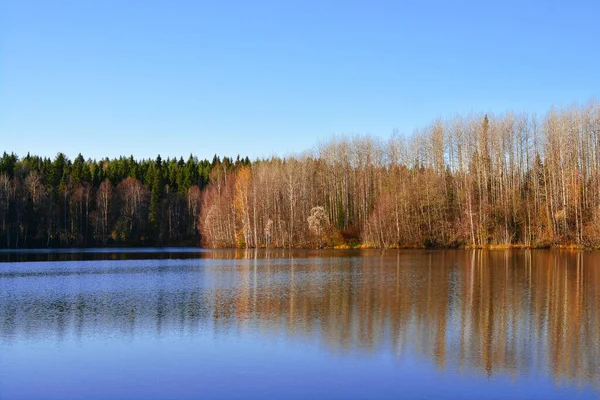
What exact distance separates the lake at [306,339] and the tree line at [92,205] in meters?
71.9

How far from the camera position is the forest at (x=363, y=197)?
7006 centimetres

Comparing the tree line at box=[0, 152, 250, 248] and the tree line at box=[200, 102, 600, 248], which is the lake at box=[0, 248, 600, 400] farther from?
the tree line at box=[0, 152, 250, 248]

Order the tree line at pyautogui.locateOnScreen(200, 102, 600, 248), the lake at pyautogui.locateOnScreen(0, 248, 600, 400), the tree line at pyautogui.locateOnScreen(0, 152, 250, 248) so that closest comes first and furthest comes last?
Answer: the lake at pyautogui.locateOnScreen(0, 248, 600, 400) < the tree line at pyautogui.locateOnScreen(200, 102, 600, 248) < the tree line at pyautogui.locateOnScreen(0, 152, 250, 248)

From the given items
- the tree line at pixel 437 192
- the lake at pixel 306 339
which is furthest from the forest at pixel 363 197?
the lake at pixel 306 339

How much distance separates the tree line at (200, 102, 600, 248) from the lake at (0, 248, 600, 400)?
37.9 metres

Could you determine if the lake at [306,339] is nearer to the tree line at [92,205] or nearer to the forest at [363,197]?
the forest at [363,197]

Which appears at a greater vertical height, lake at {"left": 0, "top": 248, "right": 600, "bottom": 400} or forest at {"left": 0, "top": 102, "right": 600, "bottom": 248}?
forest at {"left": 0, "top": 102, "right": 600, "bottom": 248}

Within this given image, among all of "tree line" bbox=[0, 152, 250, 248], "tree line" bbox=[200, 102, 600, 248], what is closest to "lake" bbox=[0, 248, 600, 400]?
"tree line" bbox=[200, 102, 600, 248]

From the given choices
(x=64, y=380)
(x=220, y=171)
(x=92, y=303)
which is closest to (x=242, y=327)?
(x=64, y=380)

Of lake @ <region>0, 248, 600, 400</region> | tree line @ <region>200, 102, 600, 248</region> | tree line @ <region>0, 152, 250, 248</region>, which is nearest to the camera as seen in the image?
lake @ <region>0, 248, 600, 400</region>

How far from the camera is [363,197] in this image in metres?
84.0

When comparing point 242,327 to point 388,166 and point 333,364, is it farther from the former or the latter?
point 388,166

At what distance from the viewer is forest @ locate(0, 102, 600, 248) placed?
7006cm

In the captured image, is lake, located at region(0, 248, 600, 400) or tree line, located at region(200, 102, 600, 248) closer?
lake, located at region(0, 248, 600, 400)
